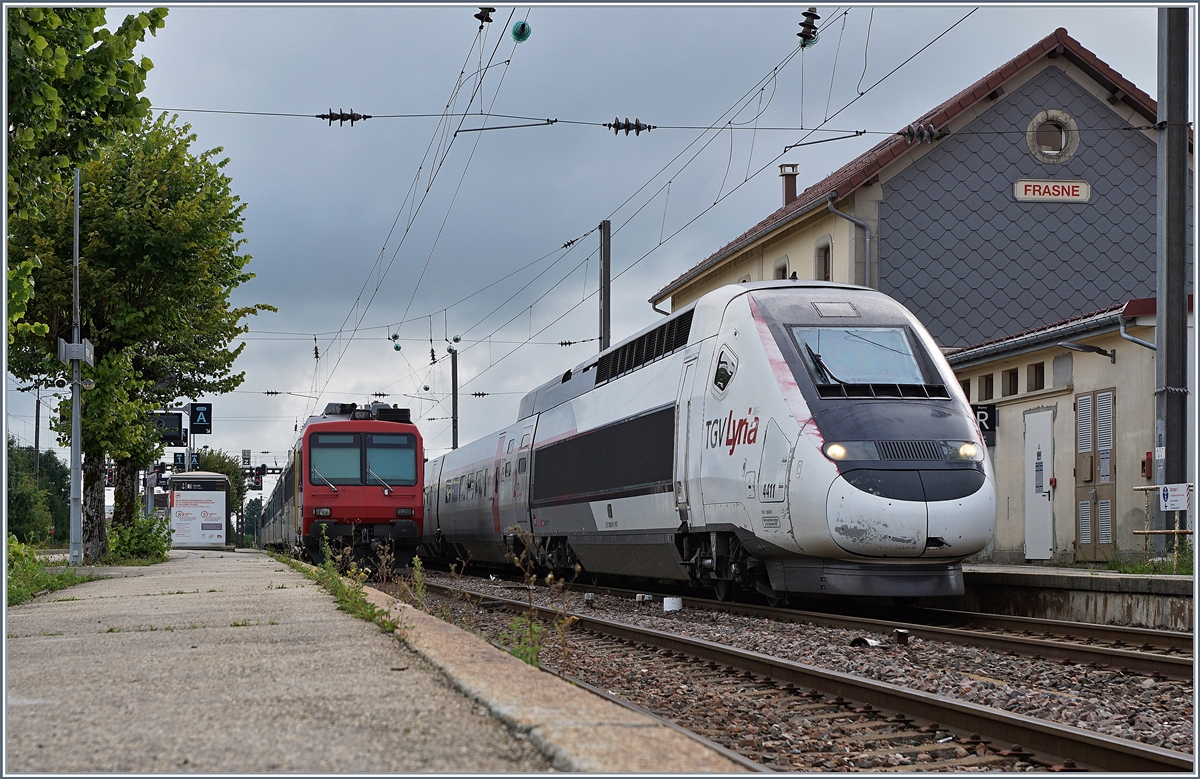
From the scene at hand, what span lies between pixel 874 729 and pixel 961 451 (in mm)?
5580

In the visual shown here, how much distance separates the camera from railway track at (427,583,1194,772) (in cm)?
577

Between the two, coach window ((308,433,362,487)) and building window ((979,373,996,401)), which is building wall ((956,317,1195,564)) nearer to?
building window ((979,373,996,401))

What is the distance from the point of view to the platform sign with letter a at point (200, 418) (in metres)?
37.4

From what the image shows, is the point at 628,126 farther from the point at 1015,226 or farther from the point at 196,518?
the point at 196,518

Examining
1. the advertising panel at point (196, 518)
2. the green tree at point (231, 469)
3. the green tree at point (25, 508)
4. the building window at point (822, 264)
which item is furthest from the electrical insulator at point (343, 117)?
the green tree at point (231, 469)

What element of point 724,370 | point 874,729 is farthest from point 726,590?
point 874,729

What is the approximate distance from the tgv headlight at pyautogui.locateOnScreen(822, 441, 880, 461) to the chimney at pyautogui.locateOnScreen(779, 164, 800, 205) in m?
30.0

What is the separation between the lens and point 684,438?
14.4m

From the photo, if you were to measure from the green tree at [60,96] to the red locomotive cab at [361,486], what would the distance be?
11.0m

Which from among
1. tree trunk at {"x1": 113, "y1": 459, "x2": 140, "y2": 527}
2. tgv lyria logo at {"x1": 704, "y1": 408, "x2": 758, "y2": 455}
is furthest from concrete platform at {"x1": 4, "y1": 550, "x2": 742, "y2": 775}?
tree trunk at {"x1": 113, "y1": 459, "x2": 140, "y2": 527}

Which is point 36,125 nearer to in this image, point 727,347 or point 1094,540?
point 727,347

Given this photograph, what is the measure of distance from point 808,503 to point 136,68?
802 centimetres

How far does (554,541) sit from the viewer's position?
823 inches

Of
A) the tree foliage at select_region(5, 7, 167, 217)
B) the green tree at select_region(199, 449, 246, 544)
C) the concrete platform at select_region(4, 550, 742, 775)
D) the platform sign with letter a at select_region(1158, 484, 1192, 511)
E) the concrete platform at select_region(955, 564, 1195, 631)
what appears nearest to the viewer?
the concrete platform at select_region(4, 550, 742, 775)
